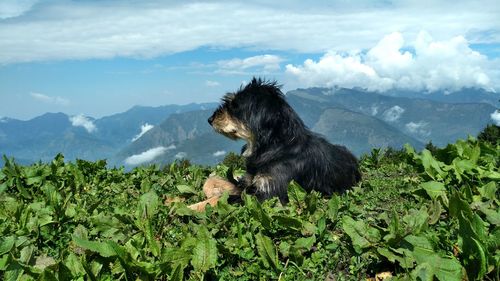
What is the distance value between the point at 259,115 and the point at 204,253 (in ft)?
14.7

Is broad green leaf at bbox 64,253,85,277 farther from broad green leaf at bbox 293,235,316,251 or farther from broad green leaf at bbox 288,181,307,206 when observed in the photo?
broad green leaf at bbox 288,181,307,206

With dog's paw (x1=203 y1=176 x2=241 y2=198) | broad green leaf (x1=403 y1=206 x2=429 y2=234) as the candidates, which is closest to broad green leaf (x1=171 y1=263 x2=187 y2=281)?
broad green leaf (x1=403 y1=206 x2=429 y2=234)

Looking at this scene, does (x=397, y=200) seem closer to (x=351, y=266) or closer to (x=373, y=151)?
(x=351, y=266)

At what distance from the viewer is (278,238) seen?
5.95m

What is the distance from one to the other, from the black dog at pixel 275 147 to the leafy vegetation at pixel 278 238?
0.85 m

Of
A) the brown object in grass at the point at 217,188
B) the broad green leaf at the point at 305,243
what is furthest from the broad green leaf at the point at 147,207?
the brown object in grass at the point at 217,188

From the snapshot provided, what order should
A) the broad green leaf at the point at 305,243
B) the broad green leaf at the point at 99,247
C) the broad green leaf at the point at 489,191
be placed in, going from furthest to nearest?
1. the broad green leaf at the point at 489,191
2. the broad green leaf at the point at 305,243
3. the broad green leaf at the point at 99,247

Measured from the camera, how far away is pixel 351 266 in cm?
532

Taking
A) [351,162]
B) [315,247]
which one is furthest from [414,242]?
[351,162]

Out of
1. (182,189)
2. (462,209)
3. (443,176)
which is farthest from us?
(182,189)

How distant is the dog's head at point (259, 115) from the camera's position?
365 inches

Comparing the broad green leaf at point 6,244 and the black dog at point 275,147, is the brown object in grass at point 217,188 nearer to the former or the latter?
the black dog at point 275,147

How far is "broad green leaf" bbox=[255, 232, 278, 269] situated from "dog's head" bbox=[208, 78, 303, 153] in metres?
3.99

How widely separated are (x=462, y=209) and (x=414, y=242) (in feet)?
2.77
